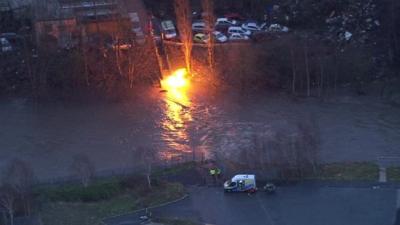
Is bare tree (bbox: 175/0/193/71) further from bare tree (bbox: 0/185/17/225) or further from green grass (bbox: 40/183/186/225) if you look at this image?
bare tree (bbox: 0/185/17/225)

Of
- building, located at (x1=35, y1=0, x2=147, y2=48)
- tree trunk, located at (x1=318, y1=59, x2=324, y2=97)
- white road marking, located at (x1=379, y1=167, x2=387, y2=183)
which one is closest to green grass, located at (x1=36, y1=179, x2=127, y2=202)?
white road marking, located at (x1=379, y1=167, x2=387, y2=183)

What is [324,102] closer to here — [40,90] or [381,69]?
[381,69]

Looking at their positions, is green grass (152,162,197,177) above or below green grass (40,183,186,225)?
above

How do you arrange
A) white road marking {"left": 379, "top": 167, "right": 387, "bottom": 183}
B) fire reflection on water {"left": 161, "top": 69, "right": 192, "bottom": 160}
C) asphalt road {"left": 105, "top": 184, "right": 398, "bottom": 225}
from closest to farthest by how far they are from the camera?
asphalt road {"left": 105, "top": 184, "right": 398, "bottom": 225}
white road marking {"left": 379, "top": 167, "right": 387, "bottom": 183}
fire reflection on water {"left": 161, "top": 69, "right": 192, "bottom": 160}

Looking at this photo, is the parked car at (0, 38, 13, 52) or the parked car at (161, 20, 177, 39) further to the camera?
the parked car at (161, 20, 177, 39)

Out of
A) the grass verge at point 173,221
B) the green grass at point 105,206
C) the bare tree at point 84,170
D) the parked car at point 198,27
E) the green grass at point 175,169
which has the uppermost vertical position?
the parked car at point 198,27

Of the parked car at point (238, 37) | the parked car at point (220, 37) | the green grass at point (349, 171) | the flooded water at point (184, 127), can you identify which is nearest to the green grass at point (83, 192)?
the flooded water at point (184, 127)

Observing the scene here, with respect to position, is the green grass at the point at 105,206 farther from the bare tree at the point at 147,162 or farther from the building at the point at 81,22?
the building at the point at 81,22
